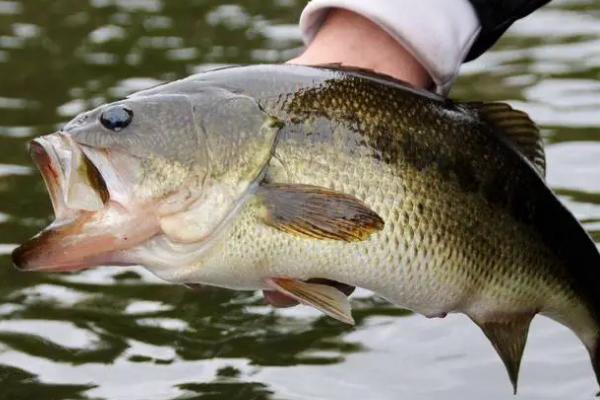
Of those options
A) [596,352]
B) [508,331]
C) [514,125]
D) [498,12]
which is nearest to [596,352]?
[596,352]

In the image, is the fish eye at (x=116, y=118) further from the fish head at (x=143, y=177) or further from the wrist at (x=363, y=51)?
the wrist at (x=363, y=51)

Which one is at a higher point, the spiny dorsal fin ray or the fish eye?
the fish eye

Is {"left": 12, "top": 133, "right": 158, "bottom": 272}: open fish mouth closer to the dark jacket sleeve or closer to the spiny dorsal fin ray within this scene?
the spiny dorsal fin ray

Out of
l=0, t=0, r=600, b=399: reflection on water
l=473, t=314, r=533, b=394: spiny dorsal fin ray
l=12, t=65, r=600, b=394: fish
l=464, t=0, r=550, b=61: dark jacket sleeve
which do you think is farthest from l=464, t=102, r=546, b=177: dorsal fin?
l=0, t=0, r=600, b=399: reflection on water

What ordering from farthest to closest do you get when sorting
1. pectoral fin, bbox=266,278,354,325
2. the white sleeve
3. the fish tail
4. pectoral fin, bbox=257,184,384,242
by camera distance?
1. the white sleeve
2. the fish tail
3. pectoral fin, bbox=266,278,354,325
4. pectoral fin, bbox=257,184,384,242

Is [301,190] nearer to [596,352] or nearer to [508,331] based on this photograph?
[508,331]

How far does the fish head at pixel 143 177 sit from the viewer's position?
3381mm

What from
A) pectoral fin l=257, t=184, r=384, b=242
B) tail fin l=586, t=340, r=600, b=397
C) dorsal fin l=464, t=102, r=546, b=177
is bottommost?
tail fin l=586, t=340, r=600, b=397

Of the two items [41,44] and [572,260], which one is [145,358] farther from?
[41,44]

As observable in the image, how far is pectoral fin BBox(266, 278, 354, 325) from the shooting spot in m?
3.45

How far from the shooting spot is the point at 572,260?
374cm

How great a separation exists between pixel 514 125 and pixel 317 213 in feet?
2.05

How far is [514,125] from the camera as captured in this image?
145 inches

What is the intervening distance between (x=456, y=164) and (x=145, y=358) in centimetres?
171
